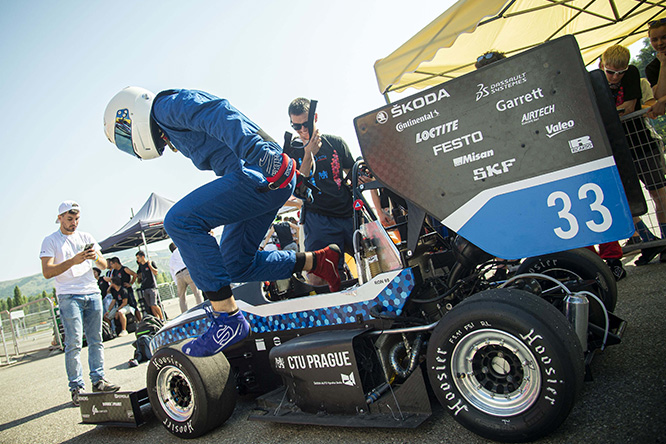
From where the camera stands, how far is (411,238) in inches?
93.0

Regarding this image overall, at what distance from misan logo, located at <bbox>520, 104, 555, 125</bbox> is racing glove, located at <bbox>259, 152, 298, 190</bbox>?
1.29 m

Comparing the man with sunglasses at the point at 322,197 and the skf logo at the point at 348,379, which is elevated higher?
the man with sunglasses at the point at 322,197

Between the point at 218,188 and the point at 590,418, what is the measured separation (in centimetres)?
226

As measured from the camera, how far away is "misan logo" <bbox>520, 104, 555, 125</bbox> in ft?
5.99

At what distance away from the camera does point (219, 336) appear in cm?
263

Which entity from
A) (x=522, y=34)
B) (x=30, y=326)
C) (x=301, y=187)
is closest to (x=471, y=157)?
(x=301, y=187)

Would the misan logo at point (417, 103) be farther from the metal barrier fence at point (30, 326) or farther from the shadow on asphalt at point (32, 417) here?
the metal barrier fence at point (30, 326)

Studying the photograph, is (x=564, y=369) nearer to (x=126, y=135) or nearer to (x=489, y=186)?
(x=489, y=186)

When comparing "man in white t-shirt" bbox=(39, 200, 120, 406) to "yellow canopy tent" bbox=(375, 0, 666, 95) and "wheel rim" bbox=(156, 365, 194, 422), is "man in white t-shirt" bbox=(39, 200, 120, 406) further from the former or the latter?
"yellow canopy tent" bbox=(375, 0, 666, 95)

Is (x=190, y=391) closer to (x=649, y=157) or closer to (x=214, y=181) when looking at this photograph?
(x=214, y=181)

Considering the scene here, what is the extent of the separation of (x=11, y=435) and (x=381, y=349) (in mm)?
3763

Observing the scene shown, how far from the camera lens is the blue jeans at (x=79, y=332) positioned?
4.29 meters

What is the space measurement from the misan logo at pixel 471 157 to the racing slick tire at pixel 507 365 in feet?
2.03

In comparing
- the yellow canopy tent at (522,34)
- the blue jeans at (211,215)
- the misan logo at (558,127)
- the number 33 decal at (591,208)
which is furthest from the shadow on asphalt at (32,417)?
the yellow canopy tent at (522,34)
